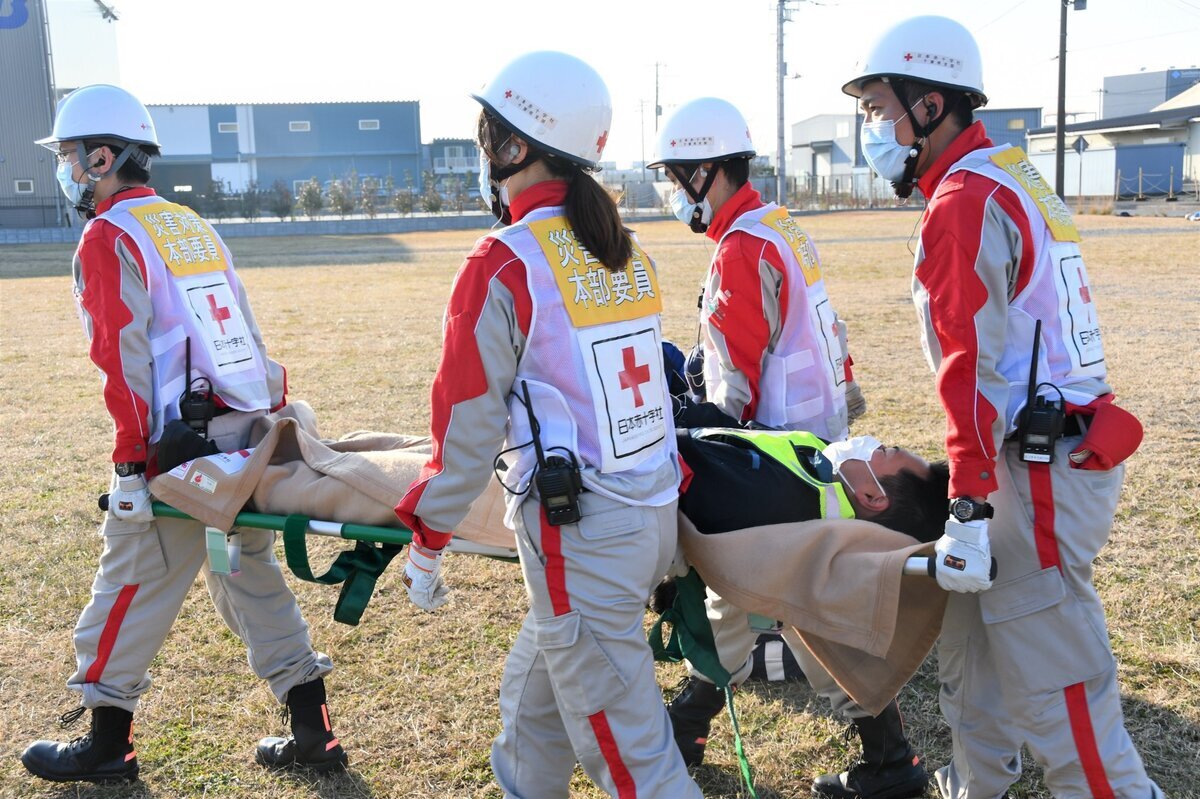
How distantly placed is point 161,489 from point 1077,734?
302 centimetres

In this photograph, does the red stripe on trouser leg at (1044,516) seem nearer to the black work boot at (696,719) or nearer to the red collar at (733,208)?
the black work boot at (696,719)

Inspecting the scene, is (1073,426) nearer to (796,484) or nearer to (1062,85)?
(796,484)

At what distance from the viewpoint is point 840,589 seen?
2.89 metres

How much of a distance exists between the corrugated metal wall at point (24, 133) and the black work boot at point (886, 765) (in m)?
45.9

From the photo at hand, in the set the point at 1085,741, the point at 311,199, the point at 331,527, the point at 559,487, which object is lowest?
the point at 1085,741

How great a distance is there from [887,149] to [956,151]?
207mm

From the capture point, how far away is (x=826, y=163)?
76.1 metres

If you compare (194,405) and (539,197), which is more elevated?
(539,197)

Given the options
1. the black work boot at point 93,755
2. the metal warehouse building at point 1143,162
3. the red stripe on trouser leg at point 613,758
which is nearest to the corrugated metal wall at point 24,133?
the metal warehouse building at point 1143,162

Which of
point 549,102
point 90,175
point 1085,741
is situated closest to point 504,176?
point 549,102

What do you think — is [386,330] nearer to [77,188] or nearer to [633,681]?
[77,188]

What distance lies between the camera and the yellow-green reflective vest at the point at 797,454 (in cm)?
316

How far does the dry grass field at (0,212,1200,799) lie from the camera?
400 centimetres

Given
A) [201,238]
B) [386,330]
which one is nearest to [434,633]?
[201,238]
